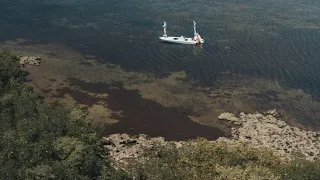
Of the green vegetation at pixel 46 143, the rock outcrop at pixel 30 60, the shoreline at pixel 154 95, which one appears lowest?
the shoreline at pixel 154 95

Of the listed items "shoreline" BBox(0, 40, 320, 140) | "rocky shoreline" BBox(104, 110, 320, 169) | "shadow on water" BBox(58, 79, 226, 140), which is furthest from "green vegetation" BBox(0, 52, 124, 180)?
"shoreline" BBox(0, 40, 320, 140)

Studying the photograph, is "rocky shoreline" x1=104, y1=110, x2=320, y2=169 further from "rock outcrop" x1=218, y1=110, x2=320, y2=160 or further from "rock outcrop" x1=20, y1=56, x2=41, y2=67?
"rock outcrop" x1=20, y1=56, x2=41, y2=67

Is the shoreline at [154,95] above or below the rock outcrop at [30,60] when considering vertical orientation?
below

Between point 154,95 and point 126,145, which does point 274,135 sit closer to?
point 126,145

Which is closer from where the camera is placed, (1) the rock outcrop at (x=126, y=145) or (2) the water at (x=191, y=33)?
(1) the rock outcrop at (x=126, y=145)

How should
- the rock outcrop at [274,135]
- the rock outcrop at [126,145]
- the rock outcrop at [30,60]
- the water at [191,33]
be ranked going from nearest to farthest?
the rock outcrop at [126,145] < the rock outcrop at [274,135] < the rock outcrop at [30,60] < the water at [191,33]

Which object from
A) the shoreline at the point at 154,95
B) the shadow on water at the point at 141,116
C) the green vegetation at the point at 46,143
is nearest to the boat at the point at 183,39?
the shoreline at the point at 154,95

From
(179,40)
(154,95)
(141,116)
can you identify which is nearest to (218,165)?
(141,116)

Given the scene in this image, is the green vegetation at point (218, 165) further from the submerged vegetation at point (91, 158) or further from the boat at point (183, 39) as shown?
the boat at point (183, 39)
